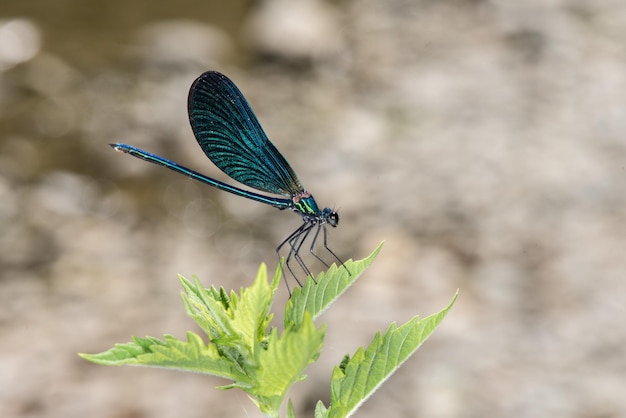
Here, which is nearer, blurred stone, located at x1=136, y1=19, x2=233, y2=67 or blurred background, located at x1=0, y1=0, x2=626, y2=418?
blurred background, located at x1=0, y1=0, x2=626, y2=418

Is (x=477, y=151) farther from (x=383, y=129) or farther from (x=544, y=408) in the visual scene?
(x=544, y=408)

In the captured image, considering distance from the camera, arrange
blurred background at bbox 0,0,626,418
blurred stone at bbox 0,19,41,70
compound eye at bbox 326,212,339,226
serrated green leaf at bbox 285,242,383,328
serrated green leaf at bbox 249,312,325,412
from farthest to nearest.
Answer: blurred stone at bbox 0,19,41,70
blurred background at bbox 0,0,626,418
compound eye at bbox 326,212,339,226
serrated green leaf at bbox 285,242,383,328
serrated green leaf at bbox 249,312,325,412

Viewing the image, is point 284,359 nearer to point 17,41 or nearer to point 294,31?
point 294,31

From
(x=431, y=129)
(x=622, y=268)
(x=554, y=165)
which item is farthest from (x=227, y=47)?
(x=622, y=268)

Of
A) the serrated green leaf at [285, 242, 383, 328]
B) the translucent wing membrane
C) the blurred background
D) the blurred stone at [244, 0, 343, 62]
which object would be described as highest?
the blurred stone at [244, 0, 343, 62]

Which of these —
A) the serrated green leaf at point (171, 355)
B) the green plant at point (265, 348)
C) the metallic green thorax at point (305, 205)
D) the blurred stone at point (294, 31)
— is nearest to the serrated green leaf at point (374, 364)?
the green plant at point (265, 348)

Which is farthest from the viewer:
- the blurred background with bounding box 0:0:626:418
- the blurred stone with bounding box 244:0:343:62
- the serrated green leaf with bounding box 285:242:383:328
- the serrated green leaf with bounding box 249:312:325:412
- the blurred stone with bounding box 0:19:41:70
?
the blurred stone with bounding box 0:19:41:70

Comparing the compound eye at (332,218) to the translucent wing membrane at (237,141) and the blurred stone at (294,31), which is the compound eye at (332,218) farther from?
the blurred stone at (294,31)

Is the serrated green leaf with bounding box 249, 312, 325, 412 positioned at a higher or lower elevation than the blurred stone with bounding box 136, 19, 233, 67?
lower

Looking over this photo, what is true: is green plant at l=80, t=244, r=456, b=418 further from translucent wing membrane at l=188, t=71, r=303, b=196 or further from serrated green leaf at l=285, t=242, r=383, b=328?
translucent wing membrane at l=188, t=71, r=303, b=196

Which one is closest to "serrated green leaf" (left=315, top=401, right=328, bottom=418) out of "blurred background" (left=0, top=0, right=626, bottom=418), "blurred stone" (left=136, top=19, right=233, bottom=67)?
"blurred background" (left=0, top=0, right=626, bottom=418)
